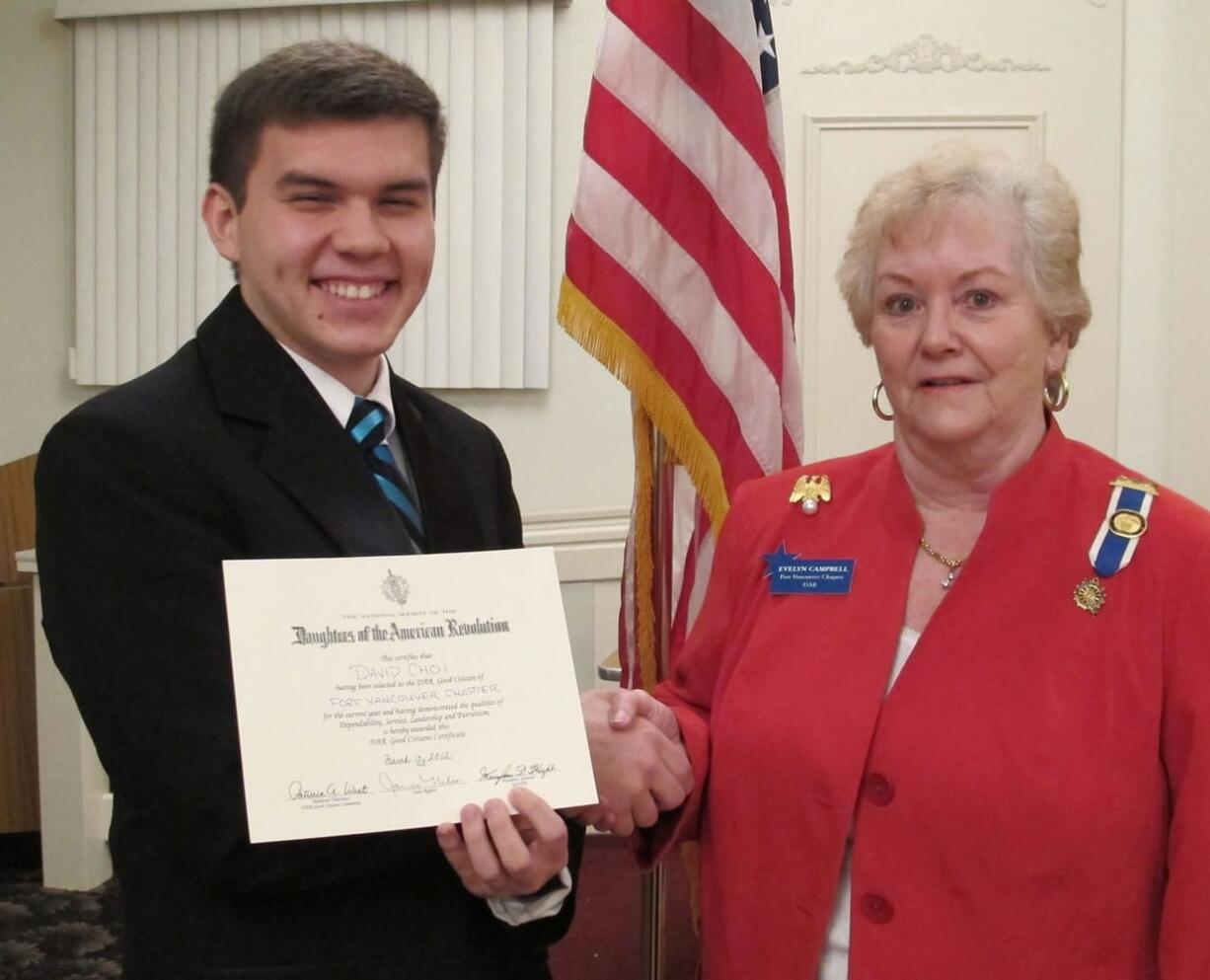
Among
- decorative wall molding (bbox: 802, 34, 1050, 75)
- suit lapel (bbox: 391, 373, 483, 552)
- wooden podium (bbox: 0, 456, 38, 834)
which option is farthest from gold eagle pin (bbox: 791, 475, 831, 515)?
wooden podium (bbox: 0, 456, 38, 834)

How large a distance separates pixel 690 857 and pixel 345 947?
4.39ft

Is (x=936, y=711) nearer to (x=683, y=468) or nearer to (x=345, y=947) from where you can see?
(x=345, y=947)

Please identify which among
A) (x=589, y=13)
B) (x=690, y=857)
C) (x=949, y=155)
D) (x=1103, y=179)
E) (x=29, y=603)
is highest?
(x=589, y=13)

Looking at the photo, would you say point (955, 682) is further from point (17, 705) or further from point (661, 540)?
point (17, 705)

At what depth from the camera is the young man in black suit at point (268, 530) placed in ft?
4.01

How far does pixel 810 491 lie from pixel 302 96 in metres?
0.94

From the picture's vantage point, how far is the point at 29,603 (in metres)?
4.37

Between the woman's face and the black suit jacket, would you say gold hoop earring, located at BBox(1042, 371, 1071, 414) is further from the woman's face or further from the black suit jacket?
the black suit jacket

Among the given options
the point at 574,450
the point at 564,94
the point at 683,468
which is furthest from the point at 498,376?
the point at 683,468

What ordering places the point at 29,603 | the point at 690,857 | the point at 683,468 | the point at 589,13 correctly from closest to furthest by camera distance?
the point at 690,857 < the point at 683,468 < the point at 29,603 < the point at 589,13

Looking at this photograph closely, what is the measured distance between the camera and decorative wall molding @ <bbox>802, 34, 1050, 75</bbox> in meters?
4.54

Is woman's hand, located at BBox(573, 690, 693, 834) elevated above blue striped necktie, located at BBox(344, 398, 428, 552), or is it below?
below

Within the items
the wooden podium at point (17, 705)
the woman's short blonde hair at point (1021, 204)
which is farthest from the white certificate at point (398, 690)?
the wooden podium at point (17, 705)

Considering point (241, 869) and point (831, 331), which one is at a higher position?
point (831, 331)
